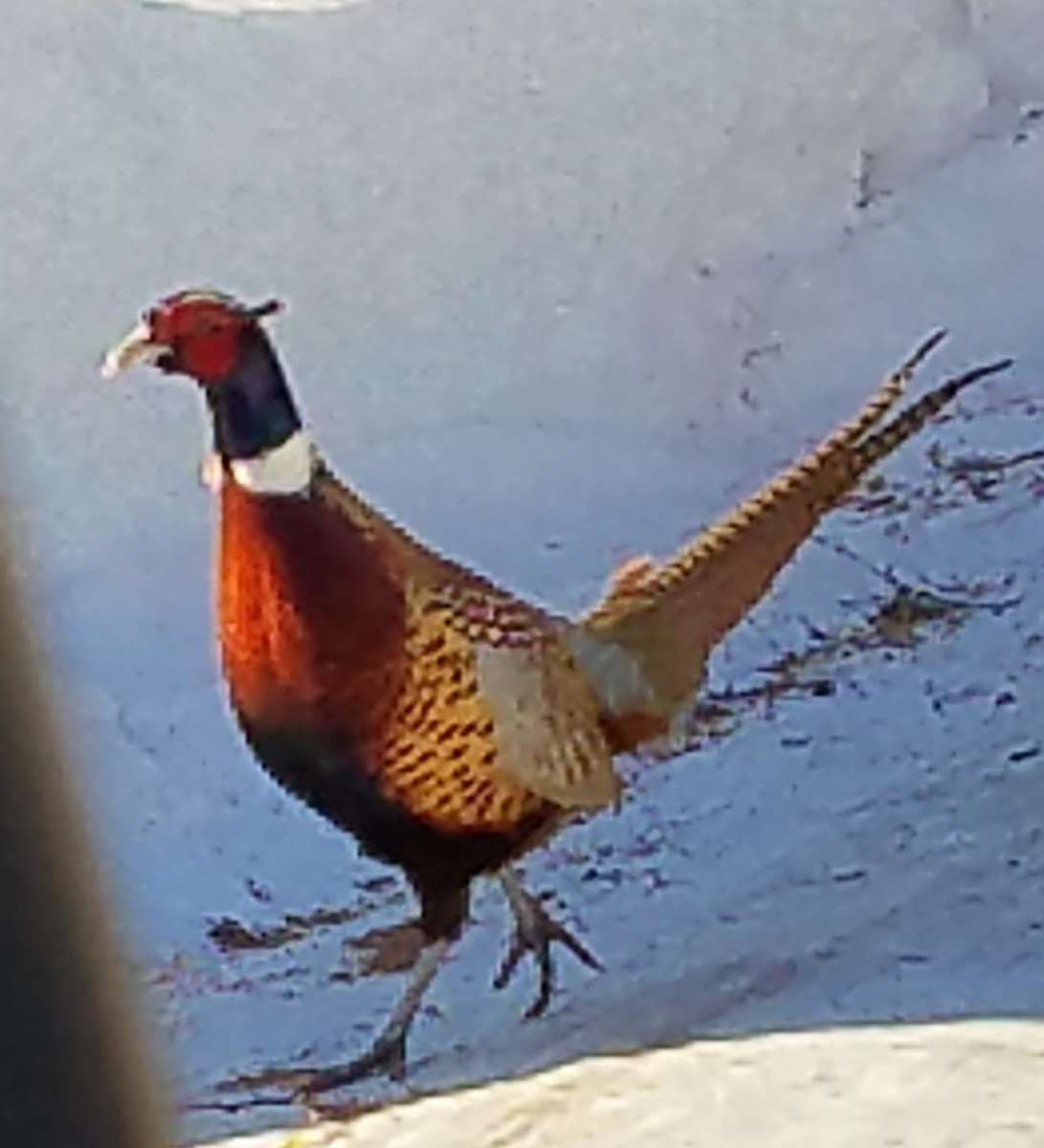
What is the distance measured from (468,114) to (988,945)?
66 cm

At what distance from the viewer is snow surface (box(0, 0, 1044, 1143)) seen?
1395 millimetres

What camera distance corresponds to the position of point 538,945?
154 centimetres

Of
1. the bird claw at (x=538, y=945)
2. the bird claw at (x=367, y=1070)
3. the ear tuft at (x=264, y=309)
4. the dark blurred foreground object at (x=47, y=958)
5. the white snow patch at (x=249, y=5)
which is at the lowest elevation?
the bird claw at (x=367, y=1070)

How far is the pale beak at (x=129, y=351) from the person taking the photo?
4.62 ft

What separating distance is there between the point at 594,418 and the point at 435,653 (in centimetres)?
18

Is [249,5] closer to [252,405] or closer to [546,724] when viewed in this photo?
[252,405]

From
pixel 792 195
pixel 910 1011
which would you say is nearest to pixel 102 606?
pixel 792 195


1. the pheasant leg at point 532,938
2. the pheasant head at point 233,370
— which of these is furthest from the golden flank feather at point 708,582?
the pheasant head at point 233,370

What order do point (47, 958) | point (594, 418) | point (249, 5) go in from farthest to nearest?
1. point (594, 418)
2. point (249, 5)
3. point (47, 958)

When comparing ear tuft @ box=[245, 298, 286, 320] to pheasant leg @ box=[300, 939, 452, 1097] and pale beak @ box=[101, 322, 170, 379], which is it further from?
pheasant leg @ box=[300, 939, 452, 1097]

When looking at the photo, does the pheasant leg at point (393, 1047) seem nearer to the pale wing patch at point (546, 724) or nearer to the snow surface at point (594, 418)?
the snow surface at point (594, 418)

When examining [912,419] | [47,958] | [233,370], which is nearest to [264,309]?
[233,370]

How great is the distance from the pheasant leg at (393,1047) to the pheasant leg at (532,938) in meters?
0.05

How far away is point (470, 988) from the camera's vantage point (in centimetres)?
154
